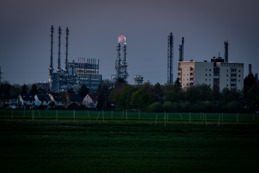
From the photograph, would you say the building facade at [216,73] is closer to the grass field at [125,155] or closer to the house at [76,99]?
the house at [76,99]

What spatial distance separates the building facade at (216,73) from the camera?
18150cm

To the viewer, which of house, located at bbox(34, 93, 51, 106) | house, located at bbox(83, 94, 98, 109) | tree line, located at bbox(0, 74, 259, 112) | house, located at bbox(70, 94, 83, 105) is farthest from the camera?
house, located at bbox(70, 94, 83, 105)

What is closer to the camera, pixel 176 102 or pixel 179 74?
pixel 176 102

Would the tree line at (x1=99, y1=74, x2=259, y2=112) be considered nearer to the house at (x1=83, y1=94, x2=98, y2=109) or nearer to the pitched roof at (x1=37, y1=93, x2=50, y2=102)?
the house at (x1=83, y1=94, x2=98, y2=109)

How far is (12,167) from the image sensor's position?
23.1 m

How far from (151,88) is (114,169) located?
412 ft

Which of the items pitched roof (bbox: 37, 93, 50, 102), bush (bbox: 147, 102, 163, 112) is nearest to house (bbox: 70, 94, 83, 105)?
pitched roof (bbox: 37, 93, 50, 102)

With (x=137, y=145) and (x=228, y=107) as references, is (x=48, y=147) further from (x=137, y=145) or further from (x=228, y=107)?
(x=228, y=107)

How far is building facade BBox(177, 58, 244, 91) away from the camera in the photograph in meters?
182

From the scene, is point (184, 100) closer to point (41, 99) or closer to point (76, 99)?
point (76, 99)

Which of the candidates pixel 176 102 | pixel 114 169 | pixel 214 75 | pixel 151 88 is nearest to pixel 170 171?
pixel 114 169

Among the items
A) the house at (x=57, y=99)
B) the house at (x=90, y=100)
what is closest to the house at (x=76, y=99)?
the house at (x=90, y=100)

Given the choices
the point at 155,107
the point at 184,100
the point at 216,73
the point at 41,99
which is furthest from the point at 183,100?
the point at 41,99

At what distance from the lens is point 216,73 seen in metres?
182
